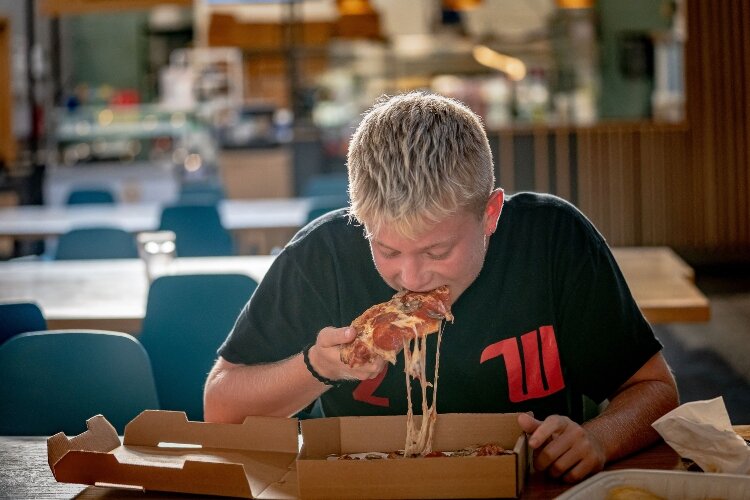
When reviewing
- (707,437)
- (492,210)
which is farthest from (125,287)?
(707,437)

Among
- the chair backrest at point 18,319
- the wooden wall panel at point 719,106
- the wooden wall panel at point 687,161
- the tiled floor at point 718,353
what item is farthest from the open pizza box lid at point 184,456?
the wooden wall panel at point 719,106

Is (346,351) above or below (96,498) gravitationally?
above

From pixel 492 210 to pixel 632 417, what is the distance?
401 millimetres

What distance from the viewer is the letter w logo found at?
1979 mm

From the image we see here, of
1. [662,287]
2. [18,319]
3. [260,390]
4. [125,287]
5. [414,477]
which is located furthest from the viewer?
[125,287]

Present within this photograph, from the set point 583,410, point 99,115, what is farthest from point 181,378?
point 99,115

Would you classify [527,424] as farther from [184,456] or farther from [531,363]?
[184,456]

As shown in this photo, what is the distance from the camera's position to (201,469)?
5.12ft

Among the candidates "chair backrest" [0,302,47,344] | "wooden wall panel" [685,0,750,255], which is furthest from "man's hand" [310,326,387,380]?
"wooden wall panel" [685,0,750,255]

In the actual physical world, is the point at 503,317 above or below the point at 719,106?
below

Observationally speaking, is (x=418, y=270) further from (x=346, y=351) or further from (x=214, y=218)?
(x=214, y=218)

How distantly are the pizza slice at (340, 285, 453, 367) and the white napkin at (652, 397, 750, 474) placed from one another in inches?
14.6

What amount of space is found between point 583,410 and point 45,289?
2.49 metres

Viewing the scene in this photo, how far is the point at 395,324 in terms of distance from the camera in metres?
1.69
